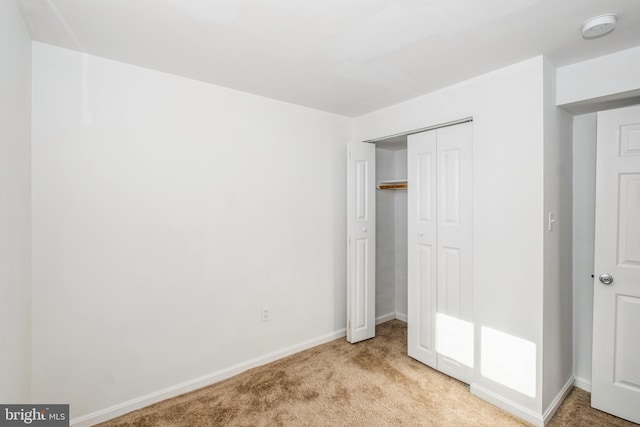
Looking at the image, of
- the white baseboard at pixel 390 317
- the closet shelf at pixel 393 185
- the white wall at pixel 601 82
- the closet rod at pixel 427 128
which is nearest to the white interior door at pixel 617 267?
the white wall at pixel 601 82

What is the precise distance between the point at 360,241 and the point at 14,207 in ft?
8.59

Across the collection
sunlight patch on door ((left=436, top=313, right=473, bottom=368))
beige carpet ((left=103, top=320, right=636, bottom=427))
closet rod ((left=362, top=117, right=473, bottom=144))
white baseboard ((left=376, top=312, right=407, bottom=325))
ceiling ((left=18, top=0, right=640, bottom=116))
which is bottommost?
beige carpet ((left=103, top=320, right=636, bottom=427))

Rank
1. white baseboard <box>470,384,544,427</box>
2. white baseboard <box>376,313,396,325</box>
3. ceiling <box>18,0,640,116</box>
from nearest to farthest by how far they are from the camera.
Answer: ceiling <box>18,0,640,116</box>
white baseboard <box>470,384,544,427</box>
white baseboard <box>376,313,396,325</box>

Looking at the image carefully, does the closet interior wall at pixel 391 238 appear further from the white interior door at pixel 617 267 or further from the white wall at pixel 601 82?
the white interior door at pixel 617 267

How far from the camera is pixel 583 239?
2.37 meters

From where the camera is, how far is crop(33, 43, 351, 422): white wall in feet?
6.18

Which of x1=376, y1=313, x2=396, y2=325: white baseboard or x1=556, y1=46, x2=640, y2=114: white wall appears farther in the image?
x1=376, y1=313, x2=396, y2=325: white baseboard

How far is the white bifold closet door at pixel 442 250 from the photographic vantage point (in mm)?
2475

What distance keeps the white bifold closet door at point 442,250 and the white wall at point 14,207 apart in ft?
8.92

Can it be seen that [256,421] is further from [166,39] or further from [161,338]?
[166,39]

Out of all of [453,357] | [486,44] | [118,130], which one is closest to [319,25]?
[486,44]

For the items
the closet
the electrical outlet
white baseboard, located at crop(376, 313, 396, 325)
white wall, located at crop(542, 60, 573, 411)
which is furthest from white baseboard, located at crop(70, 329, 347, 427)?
white wall, located at crop(542, 60, 573, 411)

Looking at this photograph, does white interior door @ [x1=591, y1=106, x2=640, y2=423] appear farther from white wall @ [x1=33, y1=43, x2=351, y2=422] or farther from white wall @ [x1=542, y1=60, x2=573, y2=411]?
white wall @ [x1=33, y1=43, x2=351, y2=422]

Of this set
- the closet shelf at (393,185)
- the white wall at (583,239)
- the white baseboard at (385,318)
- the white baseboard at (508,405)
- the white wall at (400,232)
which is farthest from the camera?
the white wall at (400,232)
